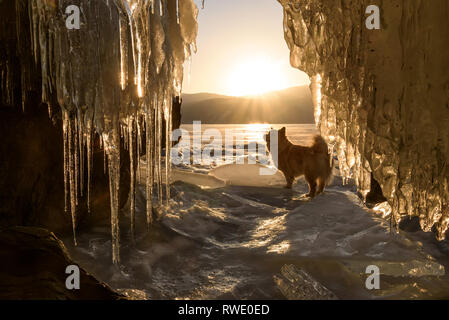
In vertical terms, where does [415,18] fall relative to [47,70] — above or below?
above

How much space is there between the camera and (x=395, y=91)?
2.03m

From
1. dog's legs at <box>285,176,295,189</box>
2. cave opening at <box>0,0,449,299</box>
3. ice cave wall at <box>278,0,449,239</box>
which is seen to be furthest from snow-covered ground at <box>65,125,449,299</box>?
dog's legs at <box>285,176,295,189</box>

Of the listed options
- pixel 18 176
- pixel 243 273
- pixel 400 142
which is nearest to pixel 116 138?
pixel 18 176

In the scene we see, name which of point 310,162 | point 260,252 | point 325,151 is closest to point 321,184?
point 310,162

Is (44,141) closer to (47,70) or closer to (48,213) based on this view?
(48,213)

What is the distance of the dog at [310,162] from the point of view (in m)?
6.02

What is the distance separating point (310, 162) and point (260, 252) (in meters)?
3.42

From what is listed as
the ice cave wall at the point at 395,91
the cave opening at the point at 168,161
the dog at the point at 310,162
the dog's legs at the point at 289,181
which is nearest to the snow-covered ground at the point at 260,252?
the cave opening at the point at 168,161

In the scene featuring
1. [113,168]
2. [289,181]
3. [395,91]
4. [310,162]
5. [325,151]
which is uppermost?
[395,91]

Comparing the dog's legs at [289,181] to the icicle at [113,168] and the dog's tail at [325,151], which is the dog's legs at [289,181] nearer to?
the dog's tail at [325,151]

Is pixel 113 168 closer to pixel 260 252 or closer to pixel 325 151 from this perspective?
pixel 260 252

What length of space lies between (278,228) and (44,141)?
3465 millimetres

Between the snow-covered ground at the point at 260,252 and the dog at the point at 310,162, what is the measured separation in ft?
2.31
